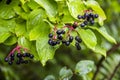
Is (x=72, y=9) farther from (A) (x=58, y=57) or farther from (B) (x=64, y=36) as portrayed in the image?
(A) (x=58, y=57)

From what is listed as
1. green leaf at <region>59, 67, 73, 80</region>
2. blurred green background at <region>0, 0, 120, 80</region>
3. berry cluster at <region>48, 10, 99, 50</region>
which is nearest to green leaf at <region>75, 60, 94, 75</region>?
green leaf at <region>59, 67, 73, 80</region>

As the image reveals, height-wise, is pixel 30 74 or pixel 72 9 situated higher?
pixel 72 9

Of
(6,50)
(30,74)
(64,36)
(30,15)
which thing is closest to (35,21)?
(30,15)

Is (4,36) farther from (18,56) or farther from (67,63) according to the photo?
(67,63)

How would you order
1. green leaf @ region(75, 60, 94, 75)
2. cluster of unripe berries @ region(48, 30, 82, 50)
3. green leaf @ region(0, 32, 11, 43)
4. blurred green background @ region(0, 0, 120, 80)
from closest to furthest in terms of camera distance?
1. cluster of unripe berries @ region(48, 30, 82, 50)
2. green leaf @ region(0, 32, 11, 43)
3. green leaf @ region(75, 60, 94, 75)
4. blurred green background @ region(0, 0, 120, 80)

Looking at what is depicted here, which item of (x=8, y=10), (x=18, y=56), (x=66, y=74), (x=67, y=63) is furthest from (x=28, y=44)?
(x=67, y=63)

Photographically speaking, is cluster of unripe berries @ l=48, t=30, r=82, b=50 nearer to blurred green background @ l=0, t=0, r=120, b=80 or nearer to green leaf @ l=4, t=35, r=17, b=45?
green leaf @ l=4, t=35, r=17, b=45

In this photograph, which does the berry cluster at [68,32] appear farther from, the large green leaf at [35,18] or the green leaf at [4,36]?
the green leaf at [4,36]
